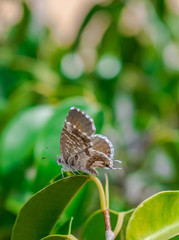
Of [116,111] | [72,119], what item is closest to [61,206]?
[72,119]

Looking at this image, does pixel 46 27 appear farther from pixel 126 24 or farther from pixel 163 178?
pixel 163 178

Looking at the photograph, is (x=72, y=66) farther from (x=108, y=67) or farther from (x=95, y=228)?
(x=95, y=228)

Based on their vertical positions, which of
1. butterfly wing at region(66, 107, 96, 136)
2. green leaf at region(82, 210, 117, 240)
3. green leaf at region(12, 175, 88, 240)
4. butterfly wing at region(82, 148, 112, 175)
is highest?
butterfly wing at region(66, 107, 96, 136)

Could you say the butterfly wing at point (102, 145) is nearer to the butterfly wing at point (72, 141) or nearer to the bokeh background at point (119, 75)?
the butterfly wing at point (72, 141)

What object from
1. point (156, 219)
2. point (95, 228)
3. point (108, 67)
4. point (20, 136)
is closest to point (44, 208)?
point (95, 228)

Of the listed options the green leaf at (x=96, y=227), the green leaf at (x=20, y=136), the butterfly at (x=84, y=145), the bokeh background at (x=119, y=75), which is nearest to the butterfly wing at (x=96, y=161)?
the butterfly at (x=84, y=145)

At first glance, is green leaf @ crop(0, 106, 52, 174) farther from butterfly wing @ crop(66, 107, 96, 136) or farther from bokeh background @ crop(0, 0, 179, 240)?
butterfly wing @ crop(66, 107, 96, 136)

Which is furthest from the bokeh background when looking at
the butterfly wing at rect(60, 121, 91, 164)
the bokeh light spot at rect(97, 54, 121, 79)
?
the butterfly wing at rect(60, 121, 91, 164)
